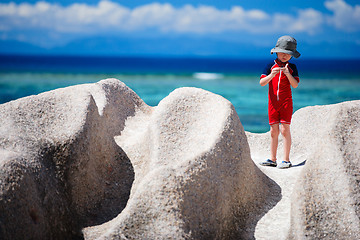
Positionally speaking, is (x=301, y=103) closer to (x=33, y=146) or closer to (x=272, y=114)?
(x=272, y=114)

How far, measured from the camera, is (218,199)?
135 inches

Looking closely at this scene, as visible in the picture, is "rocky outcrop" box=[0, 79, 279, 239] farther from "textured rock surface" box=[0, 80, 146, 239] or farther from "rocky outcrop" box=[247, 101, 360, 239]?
"rocky outcrop" box=[247, 101, 360, 239]

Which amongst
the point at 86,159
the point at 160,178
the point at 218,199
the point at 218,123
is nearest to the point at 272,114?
the point at 218,123

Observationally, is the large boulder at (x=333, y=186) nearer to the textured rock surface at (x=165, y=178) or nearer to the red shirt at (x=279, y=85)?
the textured rock surface at (x=165, y=178)

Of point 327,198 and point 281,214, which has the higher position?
point 327,198

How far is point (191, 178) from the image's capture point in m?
3.29

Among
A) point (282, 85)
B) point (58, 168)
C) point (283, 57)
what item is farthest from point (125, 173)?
point (283, 57)

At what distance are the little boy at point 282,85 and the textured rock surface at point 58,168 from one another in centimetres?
173

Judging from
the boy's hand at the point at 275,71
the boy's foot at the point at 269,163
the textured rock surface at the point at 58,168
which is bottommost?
the boy's foot at the point at 269,163

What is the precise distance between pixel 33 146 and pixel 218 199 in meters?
Result: 1.64

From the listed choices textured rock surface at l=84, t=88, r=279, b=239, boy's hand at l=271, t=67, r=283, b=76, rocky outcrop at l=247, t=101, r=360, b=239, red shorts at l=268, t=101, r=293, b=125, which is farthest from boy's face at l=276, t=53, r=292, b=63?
textured rock surface at l=84, t=88, r=279, b=239

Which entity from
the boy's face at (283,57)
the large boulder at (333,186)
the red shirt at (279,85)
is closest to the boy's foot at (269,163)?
the red shirt at (279,85)

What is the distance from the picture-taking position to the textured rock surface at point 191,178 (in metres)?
3.15

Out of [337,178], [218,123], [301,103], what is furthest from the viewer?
[301,103]
